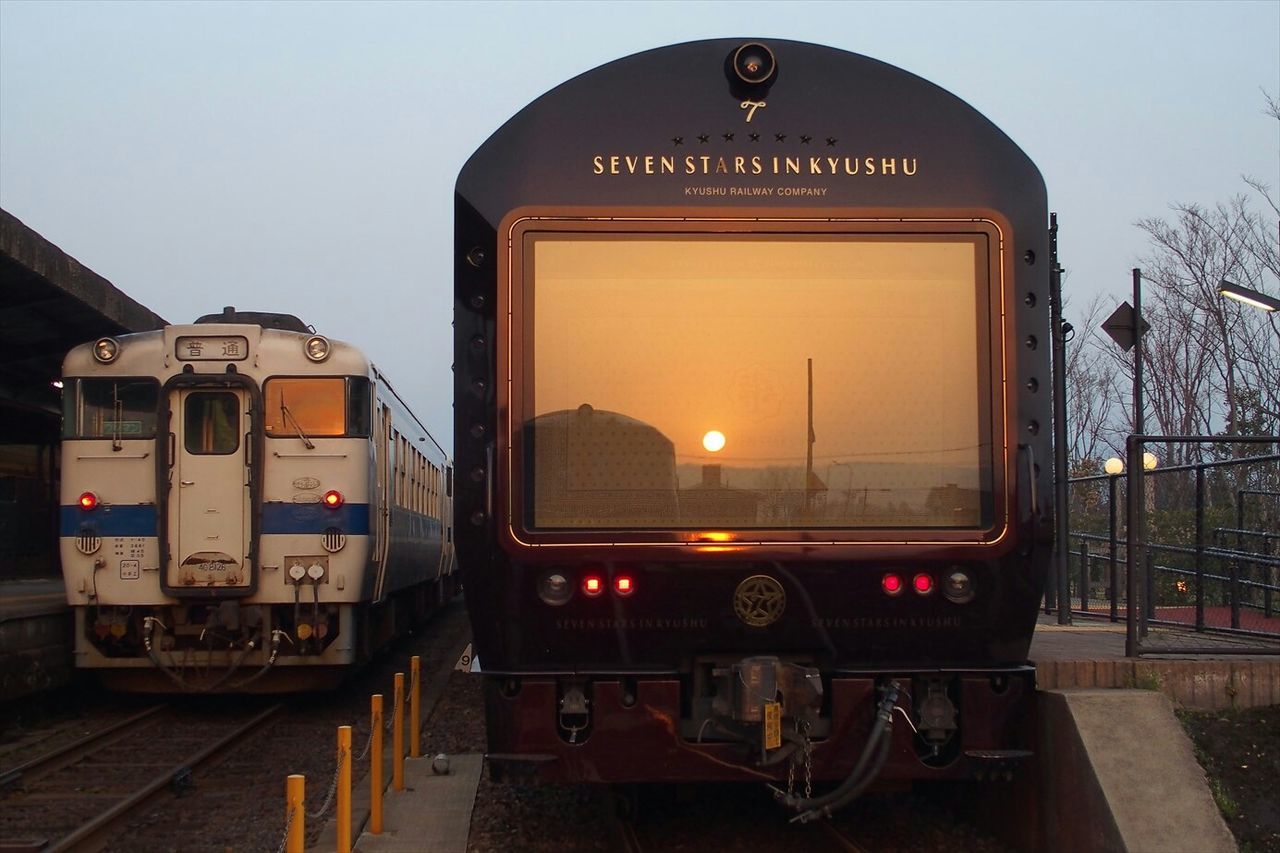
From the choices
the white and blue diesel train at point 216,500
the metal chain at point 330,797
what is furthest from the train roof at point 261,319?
the metal chain at point 330,797

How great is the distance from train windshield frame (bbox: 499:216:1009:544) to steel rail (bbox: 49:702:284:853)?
11.5 feet

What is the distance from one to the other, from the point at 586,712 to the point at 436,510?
1544 centimetres

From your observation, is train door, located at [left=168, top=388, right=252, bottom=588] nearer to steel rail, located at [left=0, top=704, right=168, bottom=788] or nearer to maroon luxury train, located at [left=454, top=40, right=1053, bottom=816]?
steel rail, located at [left=0, top=704, right=168, bottom=788]

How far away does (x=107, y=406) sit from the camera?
11078mm

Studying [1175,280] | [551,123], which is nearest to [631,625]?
[551,123]

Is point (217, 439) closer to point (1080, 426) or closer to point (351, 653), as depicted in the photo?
point (351, 653)

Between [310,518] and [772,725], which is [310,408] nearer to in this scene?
[310,518]

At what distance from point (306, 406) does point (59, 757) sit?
3401mm

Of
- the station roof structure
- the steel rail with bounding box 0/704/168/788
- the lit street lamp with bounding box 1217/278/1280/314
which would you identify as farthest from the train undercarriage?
the station roof structure

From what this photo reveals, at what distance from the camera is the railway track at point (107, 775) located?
24.3 ft

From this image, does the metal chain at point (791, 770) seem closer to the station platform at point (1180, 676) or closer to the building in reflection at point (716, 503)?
the building in reflection at point (716, 503)

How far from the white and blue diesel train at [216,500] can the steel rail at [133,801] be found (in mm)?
912

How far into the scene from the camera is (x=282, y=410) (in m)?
11.3

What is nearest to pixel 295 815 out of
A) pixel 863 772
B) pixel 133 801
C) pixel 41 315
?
pixel 863 772
